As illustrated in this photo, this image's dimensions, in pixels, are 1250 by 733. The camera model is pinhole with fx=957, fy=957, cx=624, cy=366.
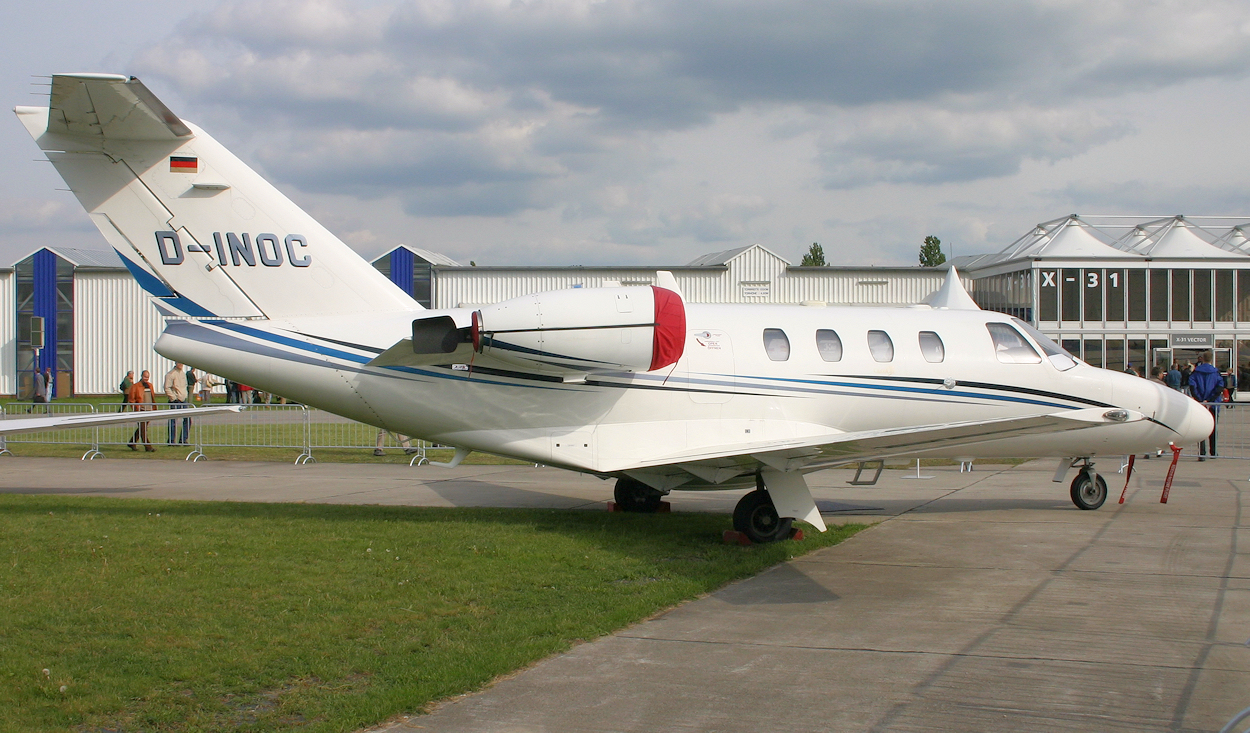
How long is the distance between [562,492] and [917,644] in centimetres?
914

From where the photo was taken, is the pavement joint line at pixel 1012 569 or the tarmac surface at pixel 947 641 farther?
the pavement joint line at pixel 1012 569

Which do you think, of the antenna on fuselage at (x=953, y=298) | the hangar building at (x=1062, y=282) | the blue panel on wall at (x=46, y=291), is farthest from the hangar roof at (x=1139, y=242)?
the blue panel on wall at (x=46, y=291)

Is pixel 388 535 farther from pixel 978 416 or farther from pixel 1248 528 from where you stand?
pixel 1248 528

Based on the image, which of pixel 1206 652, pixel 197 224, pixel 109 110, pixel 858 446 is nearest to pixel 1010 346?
pixel 858 446

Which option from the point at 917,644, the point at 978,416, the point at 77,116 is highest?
the point at 77,116

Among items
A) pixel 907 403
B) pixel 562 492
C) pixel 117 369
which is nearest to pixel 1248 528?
pixel 907 403

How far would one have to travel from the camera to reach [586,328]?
967 centimetres

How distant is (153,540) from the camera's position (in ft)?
33.7

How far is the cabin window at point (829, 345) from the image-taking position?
37.1 ft

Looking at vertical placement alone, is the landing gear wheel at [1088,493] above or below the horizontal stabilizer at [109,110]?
below

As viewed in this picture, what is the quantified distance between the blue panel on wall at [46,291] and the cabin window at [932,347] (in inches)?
1750

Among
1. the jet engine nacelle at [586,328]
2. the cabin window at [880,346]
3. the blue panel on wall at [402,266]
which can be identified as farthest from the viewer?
the blue panel on wall at [402,266]

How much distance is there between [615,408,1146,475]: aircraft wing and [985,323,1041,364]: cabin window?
87.0 inches

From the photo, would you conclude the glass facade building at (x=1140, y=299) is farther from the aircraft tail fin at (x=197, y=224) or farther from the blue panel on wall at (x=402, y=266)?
the aircraft tail fin at (x=197, y=224)
